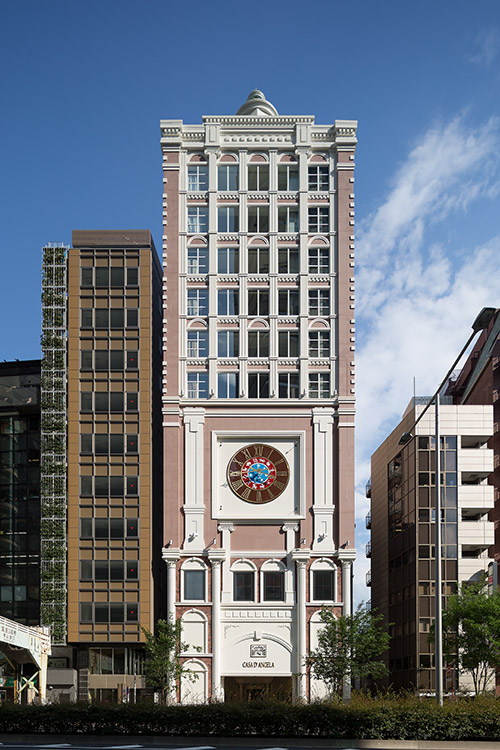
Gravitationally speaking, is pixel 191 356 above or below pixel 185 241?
below

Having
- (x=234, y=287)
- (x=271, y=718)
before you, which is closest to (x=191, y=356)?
(x=234, y=287)

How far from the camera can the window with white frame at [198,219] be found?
8862 centimetres

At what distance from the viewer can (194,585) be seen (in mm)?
81375

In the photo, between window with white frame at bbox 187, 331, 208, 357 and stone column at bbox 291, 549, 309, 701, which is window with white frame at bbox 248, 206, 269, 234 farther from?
stone column at bbox 291, 549, 309, 701

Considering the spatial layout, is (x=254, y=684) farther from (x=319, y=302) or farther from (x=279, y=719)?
(x=279, y=719)

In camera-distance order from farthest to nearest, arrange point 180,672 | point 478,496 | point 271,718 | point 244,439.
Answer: point 478,496 → point 244,439 → point 180,672 → point 271,718

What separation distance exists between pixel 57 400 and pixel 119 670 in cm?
2282

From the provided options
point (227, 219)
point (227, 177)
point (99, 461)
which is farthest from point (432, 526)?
point (227, 177)

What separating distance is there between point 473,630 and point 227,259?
36130 mm

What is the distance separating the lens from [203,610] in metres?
80.6

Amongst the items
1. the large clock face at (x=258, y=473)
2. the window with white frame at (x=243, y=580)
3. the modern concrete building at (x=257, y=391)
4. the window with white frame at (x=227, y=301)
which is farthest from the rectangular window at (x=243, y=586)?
the window with white frame at (x=227, y=301)

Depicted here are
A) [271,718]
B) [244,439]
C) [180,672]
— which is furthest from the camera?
[244,439]

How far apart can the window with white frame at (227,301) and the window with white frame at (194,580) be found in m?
20.4

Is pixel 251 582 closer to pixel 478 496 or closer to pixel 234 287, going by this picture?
pixel 234 287
